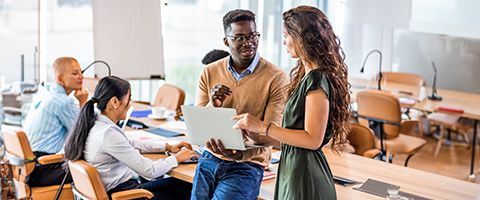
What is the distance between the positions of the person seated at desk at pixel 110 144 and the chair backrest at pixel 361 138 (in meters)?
1.33

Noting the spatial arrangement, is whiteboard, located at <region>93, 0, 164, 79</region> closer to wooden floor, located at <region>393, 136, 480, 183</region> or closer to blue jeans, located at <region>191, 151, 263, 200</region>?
wooden floor, located at <region>393, 136, 480, 183</region>

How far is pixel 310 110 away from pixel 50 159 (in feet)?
6.28

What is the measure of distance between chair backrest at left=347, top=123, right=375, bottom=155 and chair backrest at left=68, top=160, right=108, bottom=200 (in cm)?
171

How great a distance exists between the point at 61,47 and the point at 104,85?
8.72ft

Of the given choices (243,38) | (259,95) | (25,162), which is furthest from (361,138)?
(25,162)

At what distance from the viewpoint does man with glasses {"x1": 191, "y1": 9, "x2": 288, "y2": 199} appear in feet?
9.93

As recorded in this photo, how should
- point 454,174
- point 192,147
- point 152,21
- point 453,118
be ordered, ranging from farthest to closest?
1. point 453,118
2. point 454,174
3. point 152,21
4. point 192,147

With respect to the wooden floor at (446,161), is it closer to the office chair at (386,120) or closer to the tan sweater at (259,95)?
the office chair at (386,120)

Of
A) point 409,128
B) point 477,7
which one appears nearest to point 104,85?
point 409,128

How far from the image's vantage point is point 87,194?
3.25 meters

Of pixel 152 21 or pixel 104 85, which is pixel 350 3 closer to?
pixel 152 21

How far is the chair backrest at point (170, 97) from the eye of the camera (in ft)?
17.6

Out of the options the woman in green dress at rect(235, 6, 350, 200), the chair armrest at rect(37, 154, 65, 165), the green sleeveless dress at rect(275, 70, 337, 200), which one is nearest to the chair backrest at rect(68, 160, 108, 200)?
the chair armrest at rect(37, 154, 65, 165)

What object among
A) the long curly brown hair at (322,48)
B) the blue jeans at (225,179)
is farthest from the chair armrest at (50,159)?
the long curly brown hair at (322,48)
